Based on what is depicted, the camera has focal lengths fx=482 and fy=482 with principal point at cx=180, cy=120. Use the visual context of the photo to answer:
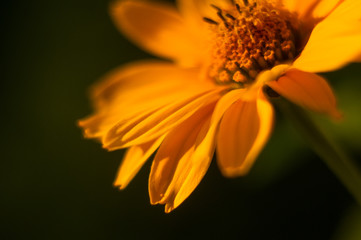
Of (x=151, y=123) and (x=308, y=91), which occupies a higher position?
(x=308, y=91)

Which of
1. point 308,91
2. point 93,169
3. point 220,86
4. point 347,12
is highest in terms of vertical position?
point 347,12

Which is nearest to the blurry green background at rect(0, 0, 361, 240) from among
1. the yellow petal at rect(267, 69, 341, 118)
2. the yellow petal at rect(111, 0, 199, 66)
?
the yellow petal at rect(111, 0, 199, 66)

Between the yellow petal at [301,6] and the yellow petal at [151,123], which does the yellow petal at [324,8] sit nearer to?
the yellow petal at [301,6]

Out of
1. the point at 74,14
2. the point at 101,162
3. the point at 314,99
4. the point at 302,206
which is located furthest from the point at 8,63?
the point at 314,99

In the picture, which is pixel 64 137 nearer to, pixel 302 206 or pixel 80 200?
pixel 80 200

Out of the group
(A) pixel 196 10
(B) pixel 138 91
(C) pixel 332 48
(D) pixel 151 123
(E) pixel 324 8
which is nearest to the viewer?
(C) pixel 332 48

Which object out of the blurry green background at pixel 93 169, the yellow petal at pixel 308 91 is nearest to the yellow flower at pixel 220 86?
the yellow petal at pixel 308 91

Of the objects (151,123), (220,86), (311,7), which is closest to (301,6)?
(311,7)

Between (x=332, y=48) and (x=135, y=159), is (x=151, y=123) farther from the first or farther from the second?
(x=332, y=48)
